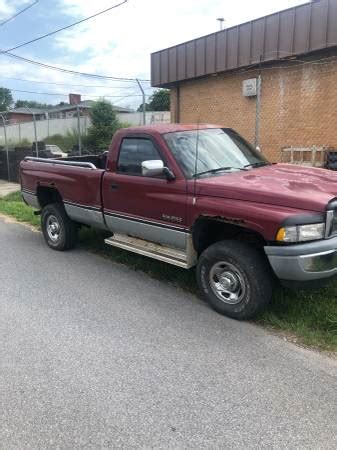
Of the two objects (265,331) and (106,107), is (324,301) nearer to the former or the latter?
(265,331)

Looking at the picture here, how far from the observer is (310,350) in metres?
3.67

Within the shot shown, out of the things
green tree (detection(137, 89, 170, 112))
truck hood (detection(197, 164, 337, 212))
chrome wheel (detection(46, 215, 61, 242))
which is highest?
green tree (detection(137, 89, 170, 112))

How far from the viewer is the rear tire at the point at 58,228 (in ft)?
22.1

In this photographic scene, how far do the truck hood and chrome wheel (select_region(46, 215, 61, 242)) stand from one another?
10.5ft

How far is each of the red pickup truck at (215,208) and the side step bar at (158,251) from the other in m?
0.01

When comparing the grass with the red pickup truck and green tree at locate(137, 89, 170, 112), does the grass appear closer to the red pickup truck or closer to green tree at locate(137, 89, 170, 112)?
the red pickup truck

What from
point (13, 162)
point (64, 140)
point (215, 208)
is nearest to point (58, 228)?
point (215, 208)

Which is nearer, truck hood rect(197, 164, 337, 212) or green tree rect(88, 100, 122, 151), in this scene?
truck hood rect(197, 164, 337, 212)

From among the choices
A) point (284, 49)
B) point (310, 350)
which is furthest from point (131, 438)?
point (284, 49)

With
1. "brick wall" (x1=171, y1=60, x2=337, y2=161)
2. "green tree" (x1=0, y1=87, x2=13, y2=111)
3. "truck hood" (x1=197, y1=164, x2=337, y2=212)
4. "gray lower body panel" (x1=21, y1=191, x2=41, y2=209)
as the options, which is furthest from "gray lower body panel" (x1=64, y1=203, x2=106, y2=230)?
"green tree" (x1=0, y1=87, x2=13, y2=111)

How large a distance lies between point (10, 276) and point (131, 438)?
143 inches

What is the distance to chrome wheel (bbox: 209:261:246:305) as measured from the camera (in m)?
4.19

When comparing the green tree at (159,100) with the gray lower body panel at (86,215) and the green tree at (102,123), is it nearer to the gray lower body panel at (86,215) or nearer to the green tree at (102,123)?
the green tree at (102,123)

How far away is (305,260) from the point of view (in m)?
3.69
